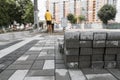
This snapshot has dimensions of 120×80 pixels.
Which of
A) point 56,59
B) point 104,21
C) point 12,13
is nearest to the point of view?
point 56,59

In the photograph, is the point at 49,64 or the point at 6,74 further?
the point at 49,64

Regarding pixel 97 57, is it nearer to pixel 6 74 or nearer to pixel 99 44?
pixel 99 44

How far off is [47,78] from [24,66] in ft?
3.54

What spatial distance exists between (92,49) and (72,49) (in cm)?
42

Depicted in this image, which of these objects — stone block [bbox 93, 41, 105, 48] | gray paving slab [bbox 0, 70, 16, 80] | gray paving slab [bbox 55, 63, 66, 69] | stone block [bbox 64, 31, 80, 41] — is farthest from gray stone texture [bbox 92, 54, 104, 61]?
gray paving slab [bbox 0, 70, 16, 80]

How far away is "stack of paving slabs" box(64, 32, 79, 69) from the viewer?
4570 millimetres

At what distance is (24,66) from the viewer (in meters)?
4.82

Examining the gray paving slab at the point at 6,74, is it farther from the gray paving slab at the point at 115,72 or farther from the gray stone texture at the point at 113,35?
the gray stone texture at the point at 113,35

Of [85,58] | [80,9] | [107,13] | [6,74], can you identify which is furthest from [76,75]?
[80,9]

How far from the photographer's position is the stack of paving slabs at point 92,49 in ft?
15.0

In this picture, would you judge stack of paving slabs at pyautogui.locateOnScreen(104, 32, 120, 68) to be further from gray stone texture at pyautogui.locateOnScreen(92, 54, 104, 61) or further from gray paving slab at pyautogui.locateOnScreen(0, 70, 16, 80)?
gray paving slab at pyautogui.locateOnScreen(0, 70, 16, 80)

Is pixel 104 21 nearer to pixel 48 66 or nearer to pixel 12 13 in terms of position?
pixel 12 13

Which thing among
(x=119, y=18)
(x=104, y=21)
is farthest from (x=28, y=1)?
(x=119, y=18)

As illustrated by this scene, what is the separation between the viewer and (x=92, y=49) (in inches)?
182
